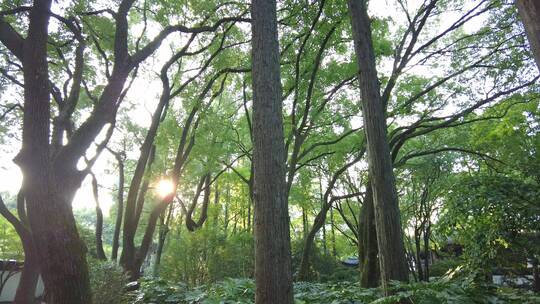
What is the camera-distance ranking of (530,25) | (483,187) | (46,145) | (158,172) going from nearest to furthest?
(530,25) < (483,187) < (46,145) < (158,172)

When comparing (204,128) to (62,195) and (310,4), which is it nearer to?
(310,4)

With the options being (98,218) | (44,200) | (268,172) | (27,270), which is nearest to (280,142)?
(268,172)

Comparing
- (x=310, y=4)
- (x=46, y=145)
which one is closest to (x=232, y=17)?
(x=310, y=4)

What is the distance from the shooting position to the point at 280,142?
347 cm

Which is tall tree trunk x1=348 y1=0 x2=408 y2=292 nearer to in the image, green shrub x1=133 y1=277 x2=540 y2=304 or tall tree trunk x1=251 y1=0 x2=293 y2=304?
green shrub x1=133 y1=277 x2=540 y2=304

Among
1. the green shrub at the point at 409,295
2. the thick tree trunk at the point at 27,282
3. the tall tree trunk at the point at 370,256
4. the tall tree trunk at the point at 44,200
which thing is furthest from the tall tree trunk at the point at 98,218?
the tall tree trunk at the point at 370,256

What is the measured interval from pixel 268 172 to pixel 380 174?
207 cm

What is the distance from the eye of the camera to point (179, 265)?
345 inches

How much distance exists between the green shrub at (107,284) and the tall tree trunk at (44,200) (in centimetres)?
177

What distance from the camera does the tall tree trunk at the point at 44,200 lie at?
13.6ft

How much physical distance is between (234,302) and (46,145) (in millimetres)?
3161

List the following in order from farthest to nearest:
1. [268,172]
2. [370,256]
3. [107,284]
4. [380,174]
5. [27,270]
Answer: [27,270], [370,256], [107,284], [380,174], [268,172]

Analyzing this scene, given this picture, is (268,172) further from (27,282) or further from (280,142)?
(27,282)

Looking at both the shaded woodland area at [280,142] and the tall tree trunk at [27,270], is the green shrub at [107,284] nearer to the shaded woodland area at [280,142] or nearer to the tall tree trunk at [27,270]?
the shaded woodland area at [280,142]
